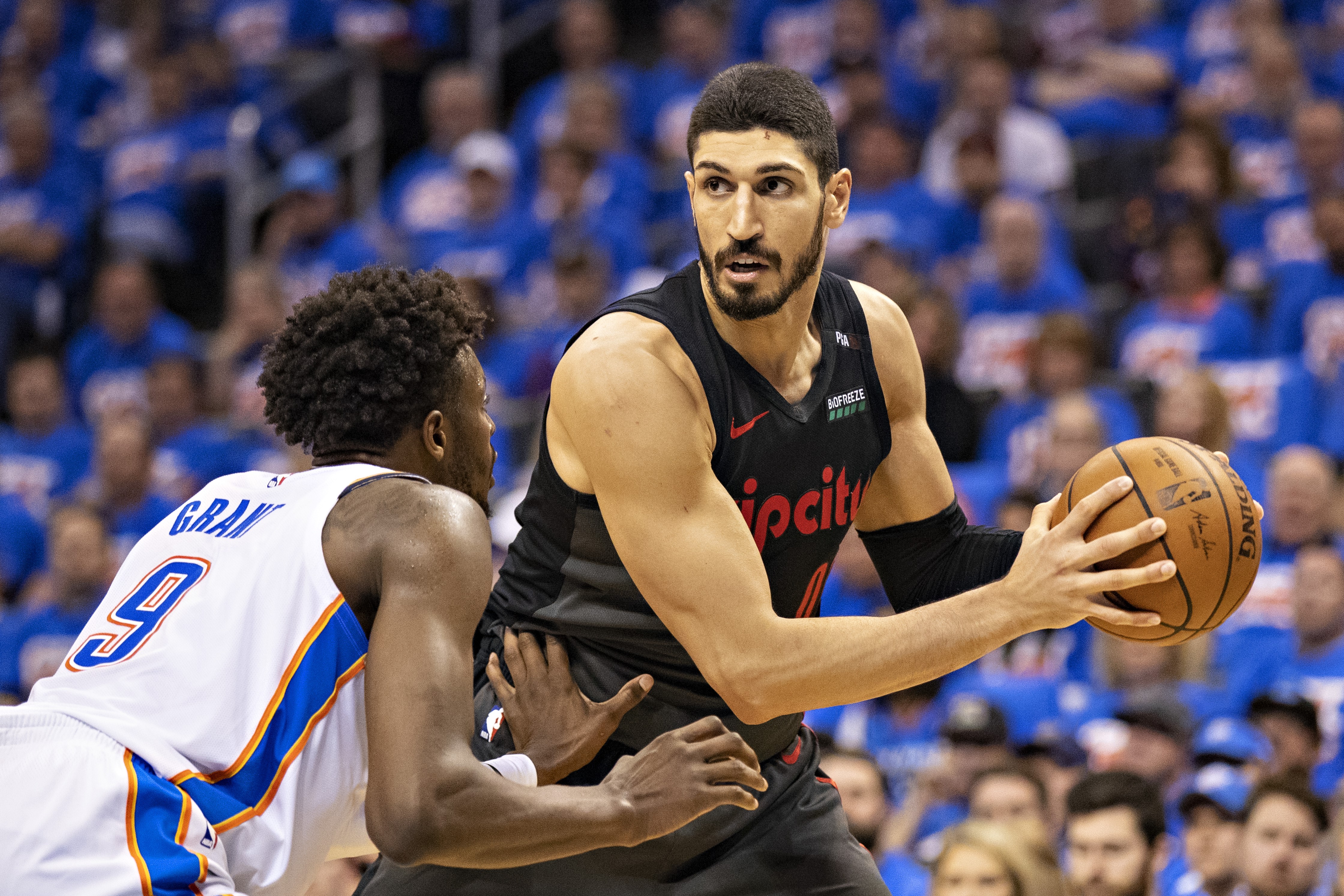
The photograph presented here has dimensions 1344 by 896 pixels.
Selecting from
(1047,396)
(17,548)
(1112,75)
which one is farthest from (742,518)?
(17,548)

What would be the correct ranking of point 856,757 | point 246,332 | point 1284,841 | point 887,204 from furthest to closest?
point 246,332, point 887,204, point 856,757, point 1284,841

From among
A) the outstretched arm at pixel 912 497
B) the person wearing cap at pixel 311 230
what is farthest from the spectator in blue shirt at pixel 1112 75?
the outstretched arm at pixel 912 497

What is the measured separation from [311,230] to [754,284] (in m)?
7.84

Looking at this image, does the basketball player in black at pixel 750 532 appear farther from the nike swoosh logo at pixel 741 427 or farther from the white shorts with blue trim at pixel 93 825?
the white shorts with blue trim at pixel 93 825

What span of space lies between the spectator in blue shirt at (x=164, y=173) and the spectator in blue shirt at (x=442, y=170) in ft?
5.59

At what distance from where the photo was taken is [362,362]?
2977 mm

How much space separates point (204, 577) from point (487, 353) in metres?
6.86

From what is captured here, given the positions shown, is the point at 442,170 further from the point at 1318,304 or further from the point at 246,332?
the point at 1318,304

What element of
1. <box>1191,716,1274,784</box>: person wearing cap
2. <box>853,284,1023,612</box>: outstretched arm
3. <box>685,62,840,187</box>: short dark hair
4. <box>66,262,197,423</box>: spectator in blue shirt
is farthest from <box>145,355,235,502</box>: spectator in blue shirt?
<box>685,62,840,187</box>: short dark hair

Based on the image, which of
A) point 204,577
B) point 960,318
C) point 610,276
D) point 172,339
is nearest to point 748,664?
point 204,577

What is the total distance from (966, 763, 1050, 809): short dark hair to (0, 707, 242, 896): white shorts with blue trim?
3617mm

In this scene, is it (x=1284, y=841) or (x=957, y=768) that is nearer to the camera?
(x=1284, y=841)

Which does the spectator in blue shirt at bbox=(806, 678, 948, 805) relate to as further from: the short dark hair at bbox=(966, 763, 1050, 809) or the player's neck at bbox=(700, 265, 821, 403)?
the player's neck at bbox=(700, 265, 821, 403)

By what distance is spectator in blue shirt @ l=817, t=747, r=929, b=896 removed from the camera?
5707mm
